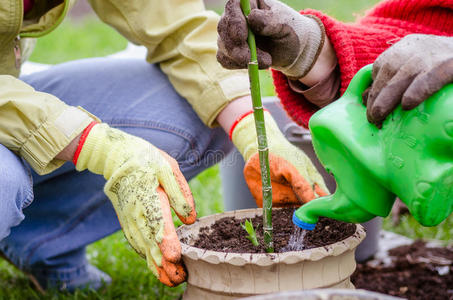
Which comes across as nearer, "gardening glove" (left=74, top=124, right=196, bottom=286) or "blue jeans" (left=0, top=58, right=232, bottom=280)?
"gardening glove" (left=74, top=124, right=196, bottom=286)

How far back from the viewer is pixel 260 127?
1.12 metres

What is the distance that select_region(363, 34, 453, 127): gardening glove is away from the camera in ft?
2.83

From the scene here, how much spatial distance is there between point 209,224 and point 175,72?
0.64m

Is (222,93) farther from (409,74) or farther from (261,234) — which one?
Result: (409,74)

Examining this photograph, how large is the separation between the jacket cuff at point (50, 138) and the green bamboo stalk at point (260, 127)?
0.50 m

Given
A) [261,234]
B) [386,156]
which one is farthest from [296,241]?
[386,156]

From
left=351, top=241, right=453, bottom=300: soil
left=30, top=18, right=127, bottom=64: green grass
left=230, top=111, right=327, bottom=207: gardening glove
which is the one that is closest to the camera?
left=230, top=111, right=327, bottom=207: gardening glove

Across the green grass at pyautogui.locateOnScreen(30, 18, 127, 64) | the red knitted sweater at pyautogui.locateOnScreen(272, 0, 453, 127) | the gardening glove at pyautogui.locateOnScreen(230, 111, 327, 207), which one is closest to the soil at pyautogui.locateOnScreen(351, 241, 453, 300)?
the gardening glove at pyautogui.locateOnScreen(230, 111, 327, 207)

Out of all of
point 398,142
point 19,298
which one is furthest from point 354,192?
point 19,298

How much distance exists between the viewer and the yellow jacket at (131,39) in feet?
4.33

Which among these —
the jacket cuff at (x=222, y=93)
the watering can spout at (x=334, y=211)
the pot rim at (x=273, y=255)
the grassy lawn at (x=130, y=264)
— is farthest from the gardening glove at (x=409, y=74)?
the grassy lawn at (x=130, y=264)

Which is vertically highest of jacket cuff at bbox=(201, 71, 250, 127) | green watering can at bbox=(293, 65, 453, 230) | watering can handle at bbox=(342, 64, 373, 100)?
watering can handle at bbox=(342, 64, 373, 100)

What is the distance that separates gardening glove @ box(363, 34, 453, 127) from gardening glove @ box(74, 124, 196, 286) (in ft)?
1.72

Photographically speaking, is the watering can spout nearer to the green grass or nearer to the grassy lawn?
the grassy lawn
